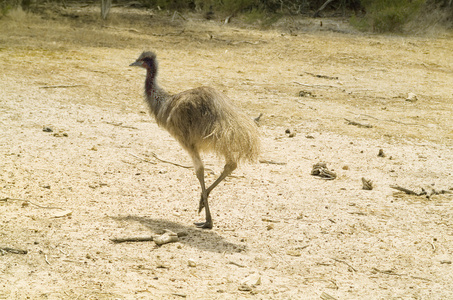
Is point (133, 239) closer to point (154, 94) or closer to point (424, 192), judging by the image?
point (154, 94)

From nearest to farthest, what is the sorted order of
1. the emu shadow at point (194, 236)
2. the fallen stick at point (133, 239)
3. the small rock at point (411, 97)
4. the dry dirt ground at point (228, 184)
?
the dry dirt ground at point (228, 184), the fallen stick at point (133, 239), the emu shadow at point (194, 236), the small rock at point (411, 97)

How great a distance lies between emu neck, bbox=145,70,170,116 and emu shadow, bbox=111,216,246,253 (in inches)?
37.3

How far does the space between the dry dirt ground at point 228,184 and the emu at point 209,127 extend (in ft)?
2.06

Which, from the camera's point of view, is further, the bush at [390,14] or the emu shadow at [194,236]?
the bush at [390,14]

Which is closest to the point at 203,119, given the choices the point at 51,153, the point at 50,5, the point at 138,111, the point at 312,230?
the point at 312,230

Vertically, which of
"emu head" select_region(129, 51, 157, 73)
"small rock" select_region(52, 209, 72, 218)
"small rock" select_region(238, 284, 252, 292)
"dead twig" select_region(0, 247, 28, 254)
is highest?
"emu head" select_region(129, 51, 157, 73)

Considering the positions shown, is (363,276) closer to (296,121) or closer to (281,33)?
(296,121)

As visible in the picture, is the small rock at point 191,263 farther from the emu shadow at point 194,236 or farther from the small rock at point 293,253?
the small rock at point 293,253

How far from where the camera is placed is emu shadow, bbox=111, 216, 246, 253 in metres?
4.63

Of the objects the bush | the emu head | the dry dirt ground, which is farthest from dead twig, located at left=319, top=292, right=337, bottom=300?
the bush

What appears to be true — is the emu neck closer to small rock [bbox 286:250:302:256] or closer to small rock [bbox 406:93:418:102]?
small rock [bbox 286:250:302:256]

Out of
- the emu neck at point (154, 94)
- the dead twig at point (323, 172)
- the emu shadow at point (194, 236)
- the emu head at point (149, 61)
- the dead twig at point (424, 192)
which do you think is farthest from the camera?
the dead twig at point (323, 172)

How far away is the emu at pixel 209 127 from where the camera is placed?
4.73 metres

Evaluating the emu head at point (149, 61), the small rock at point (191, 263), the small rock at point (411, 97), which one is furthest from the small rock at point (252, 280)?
the small rock at point (411, 97)
